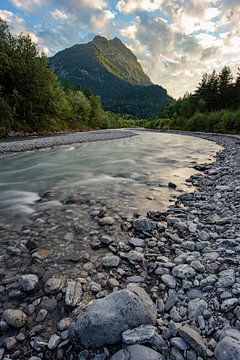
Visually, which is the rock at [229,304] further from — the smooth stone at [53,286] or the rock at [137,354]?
the smooth stone at [53,286]

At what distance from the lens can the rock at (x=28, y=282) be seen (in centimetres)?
389

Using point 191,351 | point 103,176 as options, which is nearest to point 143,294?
point 191,351

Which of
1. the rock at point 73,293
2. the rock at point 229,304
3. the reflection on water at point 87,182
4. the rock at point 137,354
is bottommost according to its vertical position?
the reflection on water at point 87,182

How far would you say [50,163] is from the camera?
1611 cm

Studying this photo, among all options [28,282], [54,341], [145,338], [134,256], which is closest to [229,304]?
[145,338]

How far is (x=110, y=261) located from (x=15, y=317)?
1.71 meters

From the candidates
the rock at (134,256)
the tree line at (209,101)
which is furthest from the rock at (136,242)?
the tree line at (209,101)

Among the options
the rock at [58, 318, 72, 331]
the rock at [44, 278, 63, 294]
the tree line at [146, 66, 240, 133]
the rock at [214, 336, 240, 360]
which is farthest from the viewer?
the tree line at [146, 66, 240, 133]

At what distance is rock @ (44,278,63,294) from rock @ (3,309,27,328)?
0.51 m

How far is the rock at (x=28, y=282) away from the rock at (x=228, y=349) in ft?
8.24

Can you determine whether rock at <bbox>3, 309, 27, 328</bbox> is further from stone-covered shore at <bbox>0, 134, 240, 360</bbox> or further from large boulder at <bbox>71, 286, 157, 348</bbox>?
large boulder at <bbox>71, 286, 157, 348</bbox>

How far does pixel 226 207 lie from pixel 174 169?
23.4 ft

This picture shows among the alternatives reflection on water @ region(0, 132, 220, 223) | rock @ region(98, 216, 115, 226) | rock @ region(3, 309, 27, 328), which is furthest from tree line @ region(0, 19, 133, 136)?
rock @ region(3, 309, 27, 328)

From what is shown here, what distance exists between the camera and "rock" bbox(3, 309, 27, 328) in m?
3.27
